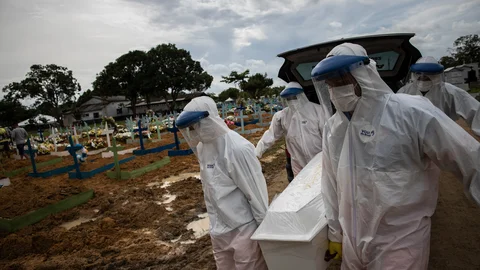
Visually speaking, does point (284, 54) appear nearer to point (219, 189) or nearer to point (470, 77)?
point (219, 189)

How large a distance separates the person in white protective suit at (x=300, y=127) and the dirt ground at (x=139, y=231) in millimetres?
1463

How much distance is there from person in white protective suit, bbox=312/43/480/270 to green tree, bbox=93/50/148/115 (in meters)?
39.7

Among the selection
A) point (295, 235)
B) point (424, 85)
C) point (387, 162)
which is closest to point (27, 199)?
point (295, 235)

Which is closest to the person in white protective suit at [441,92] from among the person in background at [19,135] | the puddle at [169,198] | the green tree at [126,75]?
the puddle at [169,198]

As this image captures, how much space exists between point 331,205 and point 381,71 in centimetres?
192

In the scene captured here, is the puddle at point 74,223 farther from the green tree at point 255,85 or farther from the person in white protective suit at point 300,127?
the green tree at point 255,85

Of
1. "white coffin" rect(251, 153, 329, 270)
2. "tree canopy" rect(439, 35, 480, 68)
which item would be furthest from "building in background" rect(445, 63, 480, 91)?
"white coffin" rect(251, 153, 329, 270)

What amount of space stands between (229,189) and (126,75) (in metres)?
41.0

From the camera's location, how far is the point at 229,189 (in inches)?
90.2

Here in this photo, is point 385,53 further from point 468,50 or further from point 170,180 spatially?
point 468,50

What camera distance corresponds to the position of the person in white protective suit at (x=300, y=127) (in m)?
4.01

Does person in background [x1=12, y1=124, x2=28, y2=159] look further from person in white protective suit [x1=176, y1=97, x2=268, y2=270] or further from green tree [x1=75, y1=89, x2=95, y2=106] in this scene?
green tree [x1=75, y1=89, x2=95, y2=106]

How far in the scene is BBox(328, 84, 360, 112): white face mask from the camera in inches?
66.7

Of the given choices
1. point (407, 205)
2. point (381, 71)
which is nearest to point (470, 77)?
point (381, 71)
